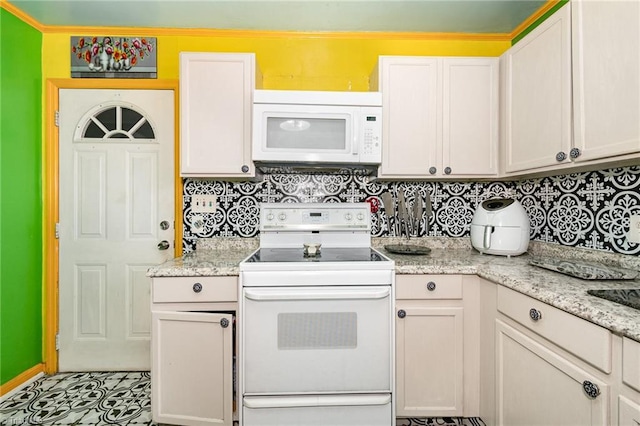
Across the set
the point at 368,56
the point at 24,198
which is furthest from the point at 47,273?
the point at 368,56

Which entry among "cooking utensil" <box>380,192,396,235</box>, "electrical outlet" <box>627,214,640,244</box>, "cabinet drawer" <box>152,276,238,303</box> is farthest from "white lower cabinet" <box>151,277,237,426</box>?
"electrical outlet" <box>627,214,640,244</box>

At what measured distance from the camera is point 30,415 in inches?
65.2

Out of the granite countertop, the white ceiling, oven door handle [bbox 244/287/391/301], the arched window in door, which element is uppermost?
the white ceiling

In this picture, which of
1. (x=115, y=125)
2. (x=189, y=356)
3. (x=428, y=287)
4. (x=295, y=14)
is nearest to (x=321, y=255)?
(x=428, y=287)

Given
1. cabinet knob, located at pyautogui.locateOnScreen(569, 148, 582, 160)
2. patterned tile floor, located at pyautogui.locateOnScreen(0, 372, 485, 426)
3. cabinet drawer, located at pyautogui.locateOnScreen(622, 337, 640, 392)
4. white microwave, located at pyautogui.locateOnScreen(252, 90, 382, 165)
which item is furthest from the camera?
white microwave, located at pyautogui.locateOnScreen(252, 90, 382, 165)

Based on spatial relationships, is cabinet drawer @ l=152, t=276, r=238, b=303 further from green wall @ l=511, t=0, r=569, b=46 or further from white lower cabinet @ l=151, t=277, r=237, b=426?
green wall @ l=511, t=0, r=569, b=46

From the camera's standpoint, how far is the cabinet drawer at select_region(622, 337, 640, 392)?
2.45 feet

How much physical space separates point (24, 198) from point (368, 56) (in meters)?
2.42

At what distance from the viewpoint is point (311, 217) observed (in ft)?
6.56

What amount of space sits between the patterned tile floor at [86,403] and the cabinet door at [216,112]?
1.35 m

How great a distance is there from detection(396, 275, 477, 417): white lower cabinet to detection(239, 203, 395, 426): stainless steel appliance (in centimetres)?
10

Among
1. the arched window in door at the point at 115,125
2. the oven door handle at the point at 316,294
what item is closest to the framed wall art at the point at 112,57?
the arched window in door at the point at 115,125

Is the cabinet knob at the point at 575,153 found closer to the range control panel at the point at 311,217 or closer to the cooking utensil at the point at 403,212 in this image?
the cooking utensil at the point at 403,212

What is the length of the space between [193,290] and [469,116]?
181cm
